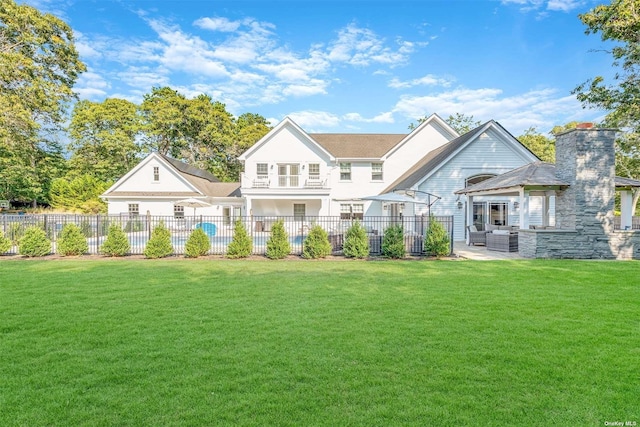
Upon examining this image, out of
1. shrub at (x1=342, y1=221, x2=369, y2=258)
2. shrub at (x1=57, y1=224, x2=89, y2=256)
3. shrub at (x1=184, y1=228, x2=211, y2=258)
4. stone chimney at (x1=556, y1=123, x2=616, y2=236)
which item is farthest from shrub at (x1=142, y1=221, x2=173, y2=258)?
stone chimney at (x1=556, y1=123, x2=616, y2=236)

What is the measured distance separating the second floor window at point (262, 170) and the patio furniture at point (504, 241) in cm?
Answer: 1600

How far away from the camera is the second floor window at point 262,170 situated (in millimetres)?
25250

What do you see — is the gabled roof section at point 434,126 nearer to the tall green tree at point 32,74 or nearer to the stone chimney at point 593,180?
the stone chimney at point 593,180

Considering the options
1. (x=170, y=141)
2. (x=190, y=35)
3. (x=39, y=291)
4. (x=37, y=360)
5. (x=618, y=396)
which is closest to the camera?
(x=618, y=396)

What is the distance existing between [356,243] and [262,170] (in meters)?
14.7

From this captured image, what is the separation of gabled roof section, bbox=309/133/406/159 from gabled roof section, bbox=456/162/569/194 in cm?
1143

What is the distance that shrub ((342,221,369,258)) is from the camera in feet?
40.6

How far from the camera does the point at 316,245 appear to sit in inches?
487

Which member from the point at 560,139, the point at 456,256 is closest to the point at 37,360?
the point at 456,256

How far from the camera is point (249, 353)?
4098 millimetres

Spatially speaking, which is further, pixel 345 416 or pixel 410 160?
pixel 410 160

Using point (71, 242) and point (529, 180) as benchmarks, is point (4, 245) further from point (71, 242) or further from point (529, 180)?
point (529, 180)

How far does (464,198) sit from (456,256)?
640cm

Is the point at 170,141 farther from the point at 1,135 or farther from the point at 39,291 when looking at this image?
the point at 39,291
